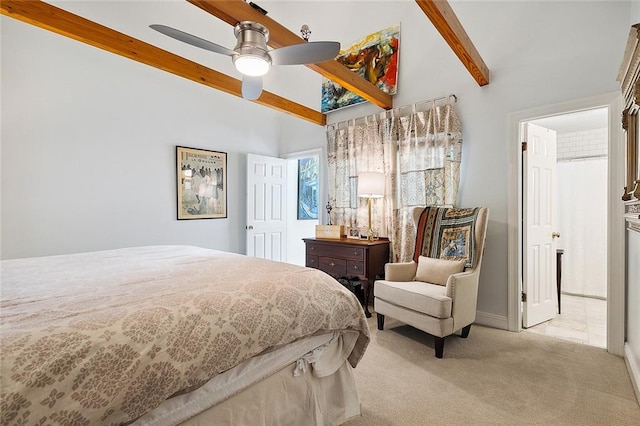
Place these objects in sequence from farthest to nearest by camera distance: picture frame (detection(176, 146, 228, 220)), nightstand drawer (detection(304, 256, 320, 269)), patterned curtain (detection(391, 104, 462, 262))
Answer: picture frame (detection(176, 146, 228, 220)), nightstand drawer (detection(304, 256, 320, 269)), patterned curtain (detection(391, 104, 462, 262))

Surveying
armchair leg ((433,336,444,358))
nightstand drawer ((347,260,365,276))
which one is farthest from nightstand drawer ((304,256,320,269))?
armchair leg ((433,336,444,358))

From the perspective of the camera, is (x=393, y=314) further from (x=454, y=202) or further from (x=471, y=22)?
(x=471, y=22)

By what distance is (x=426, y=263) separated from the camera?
2.96 metres

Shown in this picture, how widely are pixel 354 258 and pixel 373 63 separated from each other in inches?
97.0

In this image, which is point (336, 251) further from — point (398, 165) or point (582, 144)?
point (582, 144)

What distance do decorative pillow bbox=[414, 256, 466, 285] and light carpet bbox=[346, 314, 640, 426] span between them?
54cm

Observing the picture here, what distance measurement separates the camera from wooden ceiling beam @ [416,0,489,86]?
2.04m

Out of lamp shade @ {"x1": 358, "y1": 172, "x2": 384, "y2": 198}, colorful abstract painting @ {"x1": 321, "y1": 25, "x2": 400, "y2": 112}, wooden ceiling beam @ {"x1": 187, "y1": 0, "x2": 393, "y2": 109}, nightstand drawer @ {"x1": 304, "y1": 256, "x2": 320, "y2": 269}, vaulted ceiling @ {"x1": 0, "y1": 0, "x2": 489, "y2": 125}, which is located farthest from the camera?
nightstand drawer @ {"x1": 304, "y1": 256, "x2": 320, "y2": 269}

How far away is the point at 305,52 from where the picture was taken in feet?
6.39

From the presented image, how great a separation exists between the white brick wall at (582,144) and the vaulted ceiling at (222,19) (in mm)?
2413

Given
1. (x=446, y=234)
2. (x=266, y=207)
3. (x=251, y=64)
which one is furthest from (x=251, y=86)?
(x=266, y=207)

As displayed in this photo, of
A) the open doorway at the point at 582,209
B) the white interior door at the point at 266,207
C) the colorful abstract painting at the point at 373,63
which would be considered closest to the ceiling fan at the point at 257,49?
the colorful abstract painting at the point at 373,63

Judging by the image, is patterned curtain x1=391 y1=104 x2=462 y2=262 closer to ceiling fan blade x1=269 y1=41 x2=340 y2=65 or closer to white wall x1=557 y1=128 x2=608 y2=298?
ceiling fan blade x1=269 y1=41 x2=340 y2=65

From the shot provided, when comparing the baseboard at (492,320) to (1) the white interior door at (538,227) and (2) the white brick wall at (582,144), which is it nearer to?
(1) the white interior door at (538,227)
